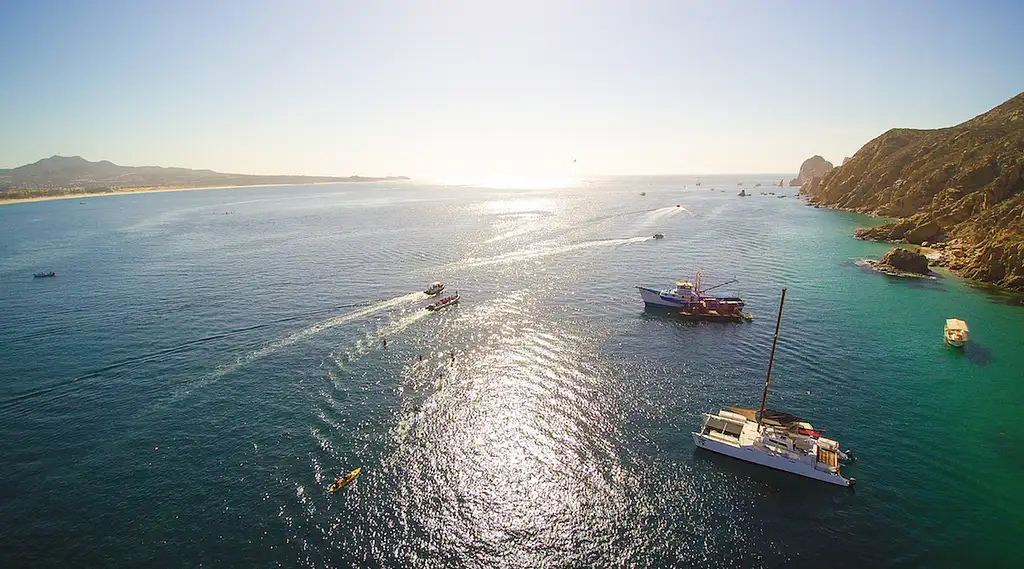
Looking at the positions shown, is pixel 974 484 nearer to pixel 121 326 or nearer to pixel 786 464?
pixel 786 464

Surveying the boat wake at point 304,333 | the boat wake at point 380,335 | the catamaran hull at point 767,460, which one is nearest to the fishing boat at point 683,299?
the boat wake at point 380,335

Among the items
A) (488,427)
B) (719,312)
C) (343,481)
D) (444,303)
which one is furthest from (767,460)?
(444,303)

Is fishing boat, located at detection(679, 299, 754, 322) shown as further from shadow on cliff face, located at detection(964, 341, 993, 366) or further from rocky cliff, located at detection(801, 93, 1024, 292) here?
rocky cliff, located at detection(801, 93, 1024, 292)

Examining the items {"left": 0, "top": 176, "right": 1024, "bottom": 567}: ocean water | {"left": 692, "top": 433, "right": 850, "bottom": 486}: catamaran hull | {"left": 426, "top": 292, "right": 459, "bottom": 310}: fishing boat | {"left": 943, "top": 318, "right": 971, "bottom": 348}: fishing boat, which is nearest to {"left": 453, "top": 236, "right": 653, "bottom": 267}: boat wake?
{"left": 0, "top": 176, "right": 1024, "bottom": 567}: ocean water

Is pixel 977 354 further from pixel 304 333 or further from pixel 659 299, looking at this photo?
pixel 304 333

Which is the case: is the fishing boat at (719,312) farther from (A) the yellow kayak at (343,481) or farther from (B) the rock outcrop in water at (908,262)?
(A) the yellow kayak at (343,481)

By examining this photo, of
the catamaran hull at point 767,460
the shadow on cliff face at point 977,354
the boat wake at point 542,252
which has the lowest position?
the catamaran hull at point 767,460
